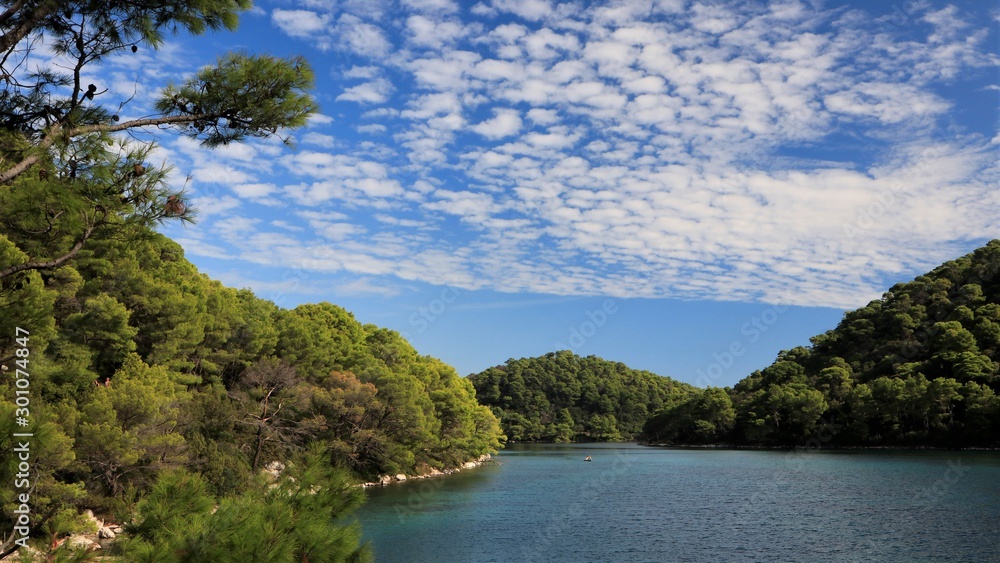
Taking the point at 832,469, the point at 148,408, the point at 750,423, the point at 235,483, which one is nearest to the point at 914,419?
the point at 750,423

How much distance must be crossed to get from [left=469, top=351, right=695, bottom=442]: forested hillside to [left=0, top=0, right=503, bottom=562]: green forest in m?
58.7

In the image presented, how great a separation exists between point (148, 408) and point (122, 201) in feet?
51.1

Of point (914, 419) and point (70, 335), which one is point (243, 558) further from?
point (914, 419)

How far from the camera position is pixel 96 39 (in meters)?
5.28

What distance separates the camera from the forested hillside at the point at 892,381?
171ft

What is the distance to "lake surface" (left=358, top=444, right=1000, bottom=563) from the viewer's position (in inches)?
733

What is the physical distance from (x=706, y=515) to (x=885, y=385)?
39.7 m

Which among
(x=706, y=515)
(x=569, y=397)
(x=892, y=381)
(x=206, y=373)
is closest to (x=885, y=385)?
(x=892, y=381)

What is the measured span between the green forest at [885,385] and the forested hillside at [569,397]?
116 inches

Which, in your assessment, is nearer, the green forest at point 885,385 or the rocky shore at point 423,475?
the rocky shore at point 423,475

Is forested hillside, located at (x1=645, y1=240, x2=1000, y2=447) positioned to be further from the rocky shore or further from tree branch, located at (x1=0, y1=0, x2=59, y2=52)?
tree branch, located at (x1=0, y1=0, x2=59, y2=52)

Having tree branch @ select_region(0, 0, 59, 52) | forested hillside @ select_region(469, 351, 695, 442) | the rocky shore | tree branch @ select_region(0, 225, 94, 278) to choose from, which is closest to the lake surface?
the rocky shore

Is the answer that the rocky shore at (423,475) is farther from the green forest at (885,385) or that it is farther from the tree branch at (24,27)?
the green forest at (885,385)

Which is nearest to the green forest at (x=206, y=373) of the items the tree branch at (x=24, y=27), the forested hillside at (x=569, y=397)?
the tree branch at (x=24, y=27)
